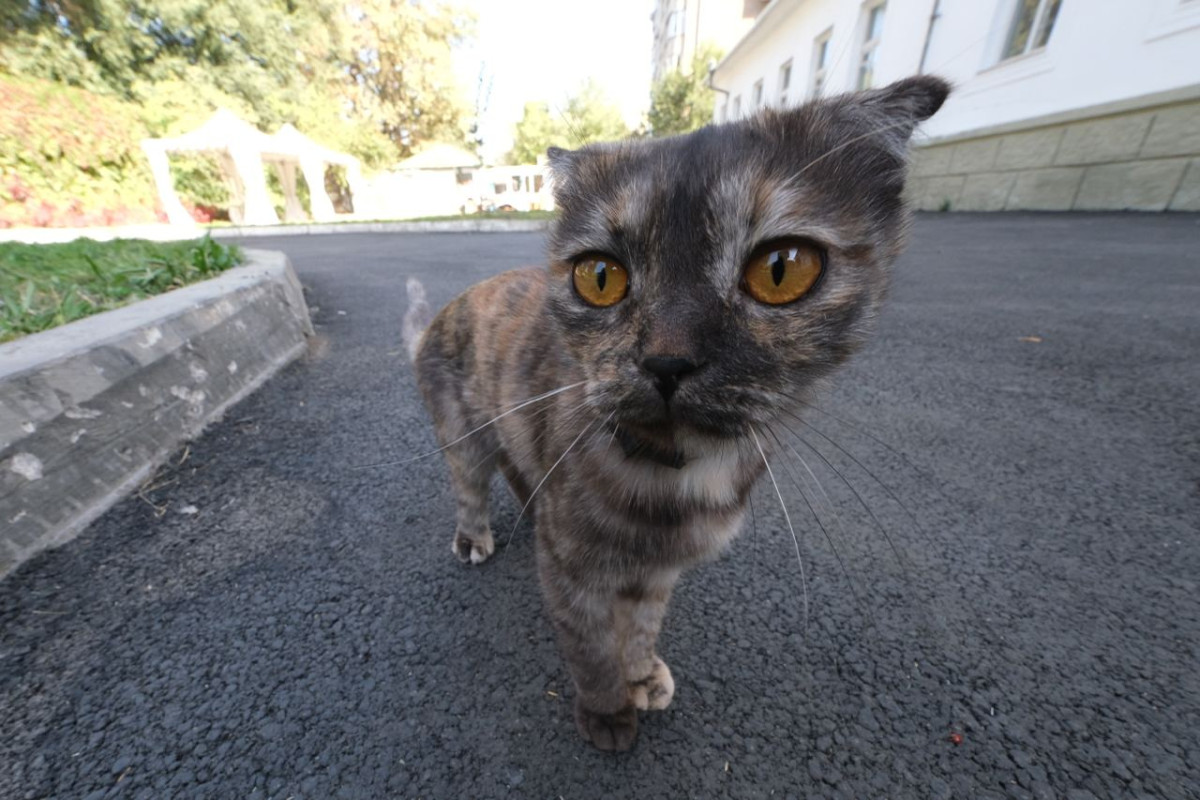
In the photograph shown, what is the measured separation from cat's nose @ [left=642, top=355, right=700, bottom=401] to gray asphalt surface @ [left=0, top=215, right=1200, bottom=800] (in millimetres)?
517

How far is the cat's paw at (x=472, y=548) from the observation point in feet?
6.12

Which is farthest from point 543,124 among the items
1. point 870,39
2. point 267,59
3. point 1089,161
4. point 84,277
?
point 84,277

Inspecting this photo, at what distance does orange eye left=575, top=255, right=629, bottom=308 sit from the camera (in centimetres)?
114

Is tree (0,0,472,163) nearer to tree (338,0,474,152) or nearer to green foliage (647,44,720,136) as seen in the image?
tree (338,0,474,152)

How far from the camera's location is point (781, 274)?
3.40ft

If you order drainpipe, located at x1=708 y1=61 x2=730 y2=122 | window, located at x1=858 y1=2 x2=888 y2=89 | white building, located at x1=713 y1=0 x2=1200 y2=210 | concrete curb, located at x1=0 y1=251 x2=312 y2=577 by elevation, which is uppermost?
drainpipe, located at x1=708 y1=61 x2=730 y2=122

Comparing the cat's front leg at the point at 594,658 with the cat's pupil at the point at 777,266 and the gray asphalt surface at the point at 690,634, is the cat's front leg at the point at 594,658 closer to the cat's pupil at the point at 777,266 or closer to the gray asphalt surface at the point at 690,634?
the gray asphalt surface at the point at 690,634

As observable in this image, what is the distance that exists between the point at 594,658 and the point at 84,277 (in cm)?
423

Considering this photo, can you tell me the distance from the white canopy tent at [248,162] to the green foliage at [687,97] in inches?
603

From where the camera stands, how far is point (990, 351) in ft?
11.1

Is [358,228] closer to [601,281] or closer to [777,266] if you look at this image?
[601,281]

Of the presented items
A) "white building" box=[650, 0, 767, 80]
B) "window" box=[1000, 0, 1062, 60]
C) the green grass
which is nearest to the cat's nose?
the green grass

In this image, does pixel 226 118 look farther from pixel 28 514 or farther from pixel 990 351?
pixel 990 351

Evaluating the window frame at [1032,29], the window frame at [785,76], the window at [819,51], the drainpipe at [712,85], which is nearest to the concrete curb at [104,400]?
Result: the window frame at [1032,29]
